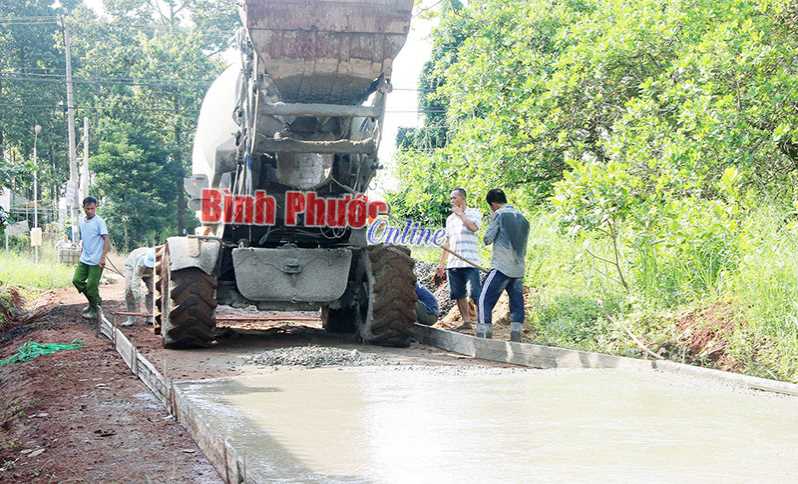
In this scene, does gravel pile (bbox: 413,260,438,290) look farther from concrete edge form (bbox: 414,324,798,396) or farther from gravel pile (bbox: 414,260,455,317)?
concrete edge form (bbox: 414,324,798,396)

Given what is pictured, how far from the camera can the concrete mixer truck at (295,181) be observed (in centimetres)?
854

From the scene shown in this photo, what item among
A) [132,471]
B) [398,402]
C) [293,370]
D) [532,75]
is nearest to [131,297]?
[293,370]

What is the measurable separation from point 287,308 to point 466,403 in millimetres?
4397

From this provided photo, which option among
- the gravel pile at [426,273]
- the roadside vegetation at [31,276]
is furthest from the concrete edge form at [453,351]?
the roadside vegetation at [31,276]

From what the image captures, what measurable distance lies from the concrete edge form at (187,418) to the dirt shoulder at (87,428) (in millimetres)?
58

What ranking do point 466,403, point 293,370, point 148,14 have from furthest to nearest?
point 148,14
point 293,370
point 466,403

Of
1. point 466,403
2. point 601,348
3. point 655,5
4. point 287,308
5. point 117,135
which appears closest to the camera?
point 466,403

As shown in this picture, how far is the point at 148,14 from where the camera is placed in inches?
2265

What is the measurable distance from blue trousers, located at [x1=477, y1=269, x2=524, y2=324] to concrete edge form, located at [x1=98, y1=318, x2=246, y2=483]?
3.65 m

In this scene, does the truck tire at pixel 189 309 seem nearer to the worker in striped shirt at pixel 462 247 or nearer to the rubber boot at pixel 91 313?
the worker in striped shirt at pixel 462 247

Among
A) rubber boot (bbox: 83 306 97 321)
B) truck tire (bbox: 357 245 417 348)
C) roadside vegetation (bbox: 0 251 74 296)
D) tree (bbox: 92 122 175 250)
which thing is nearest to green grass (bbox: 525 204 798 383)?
truck tire (bbox: 357 245 417 348)

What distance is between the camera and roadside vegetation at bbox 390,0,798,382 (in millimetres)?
8117

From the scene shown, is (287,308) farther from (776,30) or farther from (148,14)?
(148,14)

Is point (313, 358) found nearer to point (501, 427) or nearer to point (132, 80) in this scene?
point (501, 427)
